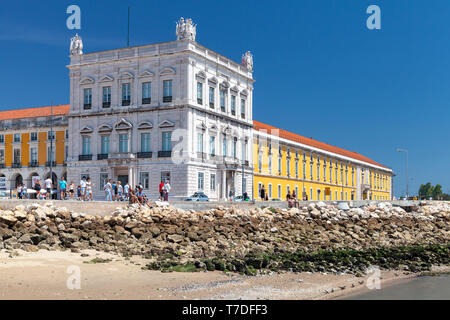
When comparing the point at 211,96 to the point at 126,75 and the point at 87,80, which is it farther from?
the point at 87,80

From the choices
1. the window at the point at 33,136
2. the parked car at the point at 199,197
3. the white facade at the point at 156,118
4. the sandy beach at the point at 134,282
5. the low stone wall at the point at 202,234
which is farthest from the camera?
the window at the point at 33,136

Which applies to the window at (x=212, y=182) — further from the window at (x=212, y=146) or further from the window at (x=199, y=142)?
the window at (x=199, y=142)

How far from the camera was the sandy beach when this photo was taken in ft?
45.9

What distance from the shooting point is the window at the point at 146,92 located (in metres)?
48.9

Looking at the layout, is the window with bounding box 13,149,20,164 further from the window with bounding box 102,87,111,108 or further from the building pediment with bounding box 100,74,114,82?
the building pediment with bounding box 100,74,114,82

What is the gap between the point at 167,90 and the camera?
48.2 meters

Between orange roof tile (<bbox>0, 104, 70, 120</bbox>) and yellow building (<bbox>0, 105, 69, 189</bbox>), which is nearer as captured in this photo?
yellow building (<bbox>0, 105, 69, 189</bbox>)

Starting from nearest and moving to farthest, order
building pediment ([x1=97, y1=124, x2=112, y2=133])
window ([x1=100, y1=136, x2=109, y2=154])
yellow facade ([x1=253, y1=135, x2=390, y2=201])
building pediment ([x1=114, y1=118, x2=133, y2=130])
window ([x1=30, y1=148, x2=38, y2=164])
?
building pediment ([x1=114, y1=118, x2=133, y2=130]) < building pediment ([x1=97, y1=124, x2=112, y2=133]) < window ([x1=100, y1=136, x2=109, y2=154]) < window ([x1=30, y1=148, x2=38, y2=164]) < yellow facade ([x1=253, y1=135, x2=390, y2=201])

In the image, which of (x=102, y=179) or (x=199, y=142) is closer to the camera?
(x=199, y=142)

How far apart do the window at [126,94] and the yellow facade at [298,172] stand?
14.9 meters

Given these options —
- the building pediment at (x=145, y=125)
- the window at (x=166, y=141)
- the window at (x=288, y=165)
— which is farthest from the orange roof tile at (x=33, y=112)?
the window at (x=288, y=165)

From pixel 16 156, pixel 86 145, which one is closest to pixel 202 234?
pixel 86 145

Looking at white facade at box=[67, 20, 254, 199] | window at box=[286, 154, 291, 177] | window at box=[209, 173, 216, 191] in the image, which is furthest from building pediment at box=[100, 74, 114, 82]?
window at box=[286, 154, 291, 177]

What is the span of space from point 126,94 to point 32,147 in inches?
624
